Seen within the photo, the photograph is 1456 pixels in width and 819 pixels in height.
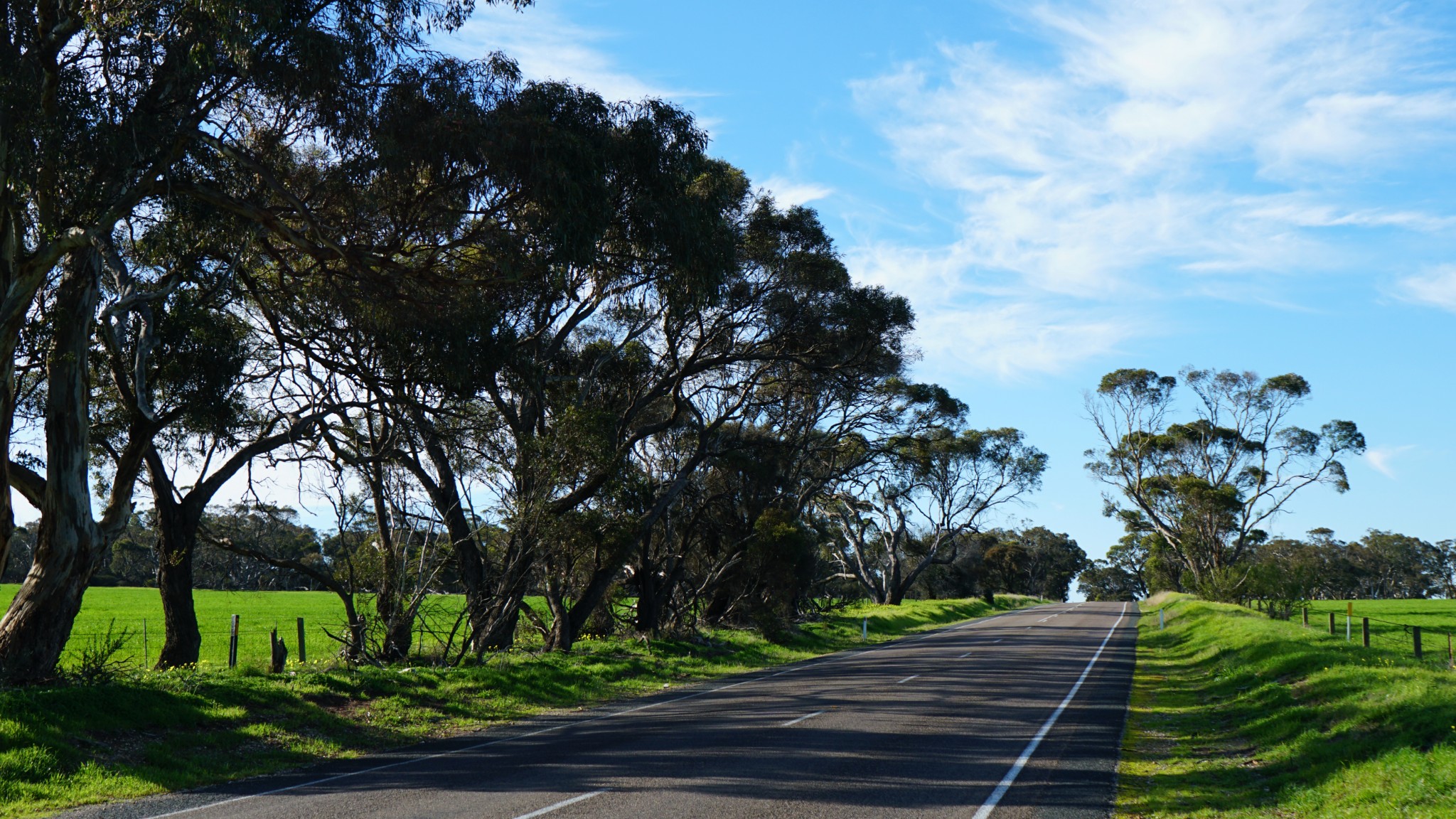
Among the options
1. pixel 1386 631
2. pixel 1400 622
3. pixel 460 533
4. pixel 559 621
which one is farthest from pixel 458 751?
pixel 1400 622

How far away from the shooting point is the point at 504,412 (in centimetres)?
2162

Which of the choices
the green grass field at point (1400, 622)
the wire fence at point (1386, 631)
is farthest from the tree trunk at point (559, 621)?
the green grass field at point (1400, 622)

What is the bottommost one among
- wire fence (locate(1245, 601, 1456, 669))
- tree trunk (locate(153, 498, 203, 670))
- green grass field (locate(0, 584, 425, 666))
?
green grass field (locate(0, 584, 425, 666))

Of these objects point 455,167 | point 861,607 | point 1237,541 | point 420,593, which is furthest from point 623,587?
point 1237,541

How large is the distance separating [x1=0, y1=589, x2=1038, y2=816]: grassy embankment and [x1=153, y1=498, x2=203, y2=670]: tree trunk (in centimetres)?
186

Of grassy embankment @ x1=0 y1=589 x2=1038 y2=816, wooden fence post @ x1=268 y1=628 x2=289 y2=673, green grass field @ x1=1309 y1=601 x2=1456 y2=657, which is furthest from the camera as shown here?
green grass field @ x1=1309 y1=601 x2=1456 y2=657

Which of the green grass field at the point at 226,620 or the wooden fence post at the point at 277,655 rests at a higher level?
the wooden fence post at the point at 277,655

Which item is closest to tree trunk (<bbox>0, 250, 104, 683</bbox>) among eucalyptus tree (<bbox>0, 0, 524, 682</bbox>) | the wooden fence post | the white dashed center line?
eucalyptus tree (<bbox>0, 0, 524, 682</bbox>)

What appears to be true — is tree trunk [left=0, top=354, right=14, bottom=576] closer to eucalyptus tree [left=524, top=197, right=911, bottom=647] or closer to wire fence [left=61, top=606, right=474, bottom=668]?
wire fence [left=61, top=606, right=474, bottom=668]

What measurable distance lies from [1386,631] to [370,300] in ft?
117

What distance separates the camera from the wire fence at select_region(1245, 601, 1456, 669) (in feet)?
71.8

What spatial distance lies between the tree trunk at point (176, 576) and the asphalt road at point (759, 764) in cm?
637

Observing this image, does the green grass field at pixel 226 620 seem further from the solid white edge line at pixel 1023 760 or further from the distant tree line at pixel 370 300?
the solid white edge line at pixel 1023 760

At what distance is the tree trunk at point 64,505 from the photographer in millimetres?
12523
